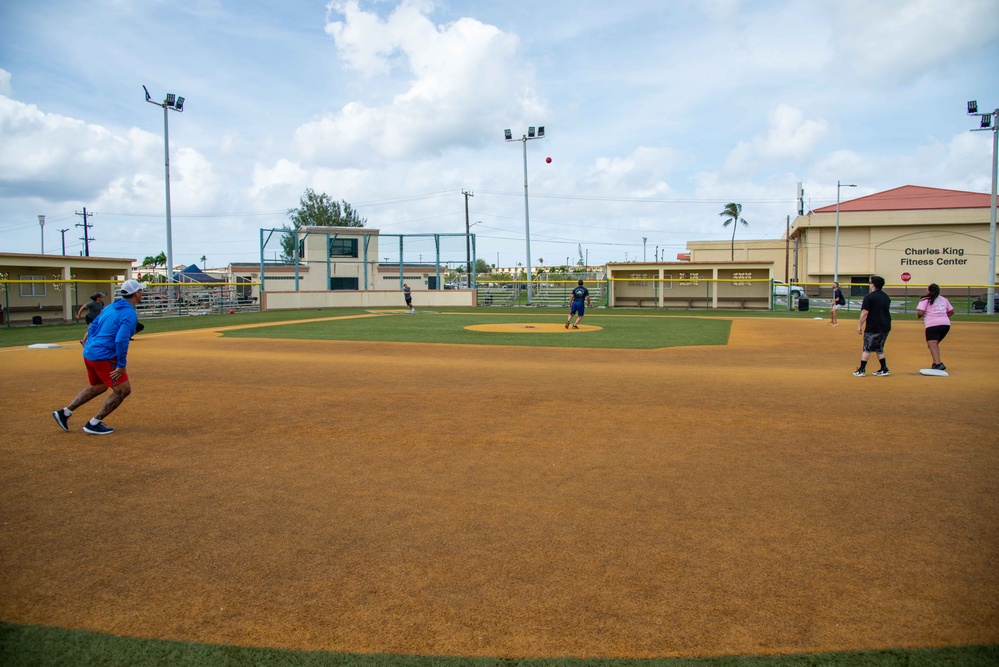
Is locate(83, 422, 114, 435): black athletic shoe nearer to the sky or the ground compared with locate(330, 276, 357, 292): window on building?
nearer to the ground

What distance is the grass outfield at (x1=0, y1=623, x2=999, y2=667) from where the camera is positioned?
3033 millimetres

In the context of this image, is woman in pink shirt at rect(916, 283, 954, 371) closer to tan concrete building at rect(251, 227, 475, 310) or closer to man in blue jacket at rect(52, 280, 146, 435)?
man in blue jacket at rect(52, 280, 146, 435)

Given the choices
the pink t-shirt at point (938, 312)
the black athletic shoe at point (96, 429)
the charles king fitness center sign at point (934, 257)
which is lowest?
the black athletic shoe at point (96, 429)

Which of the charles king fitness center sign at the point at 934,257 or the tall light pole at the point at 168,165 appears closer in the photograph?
the tall light pole at the point at 168,165

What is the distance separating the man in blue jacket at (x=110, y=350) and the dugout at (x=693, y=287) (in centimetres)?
3702

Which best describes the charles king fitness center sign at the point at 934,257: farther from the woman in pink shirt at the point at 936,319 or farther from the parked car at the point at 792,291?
the woman in pink shirt at the point at 936,319

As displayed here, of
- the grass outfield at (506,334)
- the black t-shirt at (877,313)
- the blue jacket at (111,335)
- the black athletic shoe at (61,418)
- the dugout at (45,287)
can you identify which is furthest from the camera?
the dugout at (45,287)

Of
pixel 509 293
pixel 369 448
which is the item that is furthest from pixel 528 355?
pixel 509 293

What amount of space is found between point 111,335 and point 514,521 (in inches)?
207

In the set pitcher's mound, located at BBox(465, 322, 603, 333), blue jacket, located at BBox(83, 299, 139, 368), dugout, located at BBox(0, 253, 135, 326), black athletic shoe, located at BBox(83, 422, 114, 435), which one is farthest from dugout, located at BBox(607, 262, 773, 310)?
black athletic shoe, located at BBox(83, 422, 114, 435)

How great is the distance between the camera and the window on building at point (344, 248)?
46625 millimetres

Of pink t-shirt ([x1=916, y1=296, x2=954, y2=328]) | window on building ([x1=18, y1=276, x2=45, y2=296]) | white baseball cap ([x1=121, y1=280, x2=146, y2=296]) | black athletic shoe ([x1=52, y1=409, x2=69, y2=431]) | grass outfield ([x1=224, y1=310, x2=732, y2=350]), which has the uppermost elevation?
window on building ([x1=18, y1=276, x2=45, y2=296])

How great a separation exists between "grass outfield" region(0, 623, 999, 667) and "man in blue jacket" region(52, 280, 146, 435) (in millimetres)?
4598

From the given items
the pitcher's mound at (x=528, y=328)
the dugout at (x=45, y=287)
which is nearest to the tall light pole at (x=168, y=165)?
the dugout at (x=45, y=287)
